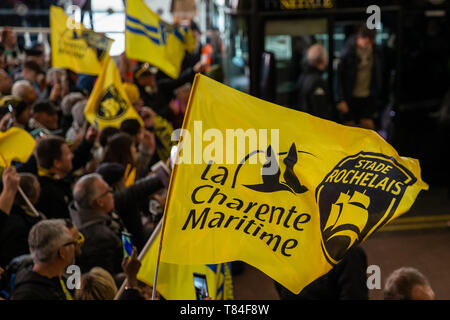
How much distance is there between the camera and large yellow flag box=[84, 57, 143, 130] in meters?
7.19

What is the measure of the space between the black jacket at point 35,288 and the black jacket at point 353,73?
6814mm

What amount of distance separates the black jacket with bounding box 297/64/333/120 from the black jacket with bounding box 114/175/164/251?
4.13 meters

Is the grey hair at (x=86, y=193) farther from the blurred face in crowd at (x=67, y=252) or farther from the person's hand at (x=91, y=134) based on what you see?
the person's hand at (x=91, y=134)

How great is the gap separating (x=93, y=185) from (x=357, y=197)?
2363 mm

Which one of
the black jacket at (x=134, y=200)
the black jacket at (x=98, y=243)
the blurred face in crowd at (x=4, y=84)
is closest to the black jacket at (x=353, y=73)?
the blurred face in crowd at (x=4, y=84)

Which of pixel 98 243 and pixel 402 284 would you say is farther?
pixel 98 243

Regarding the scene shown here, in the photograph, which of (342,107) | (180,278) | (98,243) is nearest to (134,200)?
(98,243)

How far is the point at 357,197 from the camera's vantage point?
3.46 meters

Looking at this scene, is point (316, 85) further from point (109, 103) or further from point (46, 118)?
point (46, 118)

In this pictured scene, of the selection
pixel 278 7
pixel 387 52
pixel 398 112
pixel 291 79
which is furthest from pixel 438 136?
pixel 278 7

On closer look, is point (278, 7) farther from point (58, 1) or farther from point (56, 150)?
point (58, 1)

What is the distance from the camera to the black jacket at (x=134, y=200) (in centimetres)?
577

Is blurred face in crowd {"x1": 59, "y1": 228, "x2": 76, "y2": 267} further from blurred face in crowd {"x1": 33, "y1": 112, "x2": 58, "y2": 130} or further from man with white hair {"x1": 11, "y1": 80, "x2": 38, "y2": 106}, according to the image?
man with white hair {"x1": 11, "y1": 80, "x2": 38, "y2": 106}

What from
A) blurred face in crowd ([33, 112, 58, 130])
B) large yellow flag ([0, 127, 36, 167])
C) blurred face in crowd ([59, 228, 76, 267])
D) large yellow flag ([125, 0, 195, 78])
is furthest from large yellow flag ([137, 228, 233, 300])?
large yellow flag ([125, 0, 195, 78])
